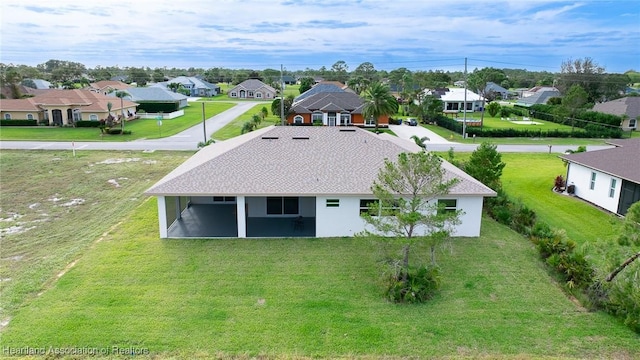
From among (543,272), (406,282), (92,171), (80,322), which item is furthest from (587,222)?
(92,171)

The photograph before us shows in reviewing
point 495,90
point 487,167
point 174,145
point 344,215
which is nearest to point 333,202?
point 344,215

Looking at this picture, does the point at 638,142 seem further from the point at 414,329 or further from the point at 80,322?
the point at 80,322

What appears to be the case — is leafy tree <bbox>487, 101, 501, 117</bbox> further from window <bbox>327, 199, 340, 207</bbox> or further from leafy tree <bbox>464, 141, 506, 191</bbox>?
window <bbox>327, 199, 340, 207</bbox>

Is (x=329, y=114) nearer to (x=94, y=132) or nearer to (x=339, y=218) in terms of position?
(x=94, y=132)

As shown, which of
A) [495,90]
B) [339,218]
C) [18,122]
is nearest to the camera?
[339,218]

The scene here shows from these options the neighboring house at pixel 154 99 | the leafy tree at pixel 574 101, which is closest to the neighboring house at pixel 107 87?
the neighboring house at pixel 154 99
